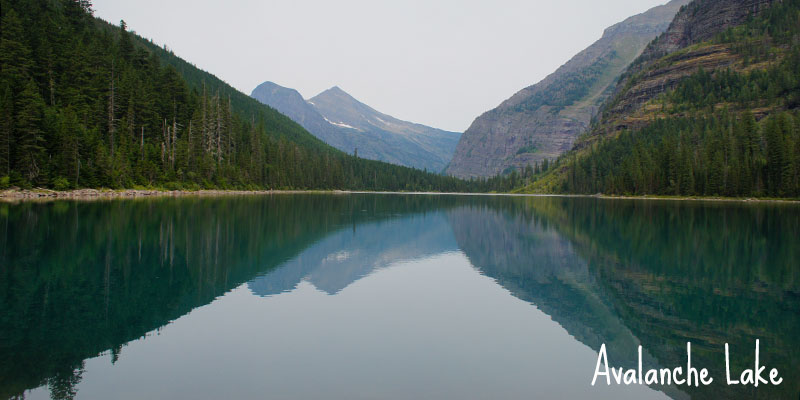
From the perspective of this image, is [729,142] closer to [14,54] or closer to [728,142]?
[728,142]

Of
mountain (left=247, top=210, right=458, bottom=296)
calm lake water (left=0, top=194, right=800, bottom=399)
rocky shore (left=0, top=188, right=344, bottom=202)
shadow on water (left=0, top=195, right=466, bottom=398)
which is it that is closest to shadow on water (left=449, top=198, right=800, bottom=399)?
calm lake water (left=0, top=194, right=800, bottom=399)

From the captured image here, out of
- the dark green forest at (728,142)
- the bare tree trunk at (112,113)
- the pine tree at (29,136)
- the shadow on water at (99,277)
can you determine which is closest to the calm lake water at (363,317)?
the shadow on water at (99,277)

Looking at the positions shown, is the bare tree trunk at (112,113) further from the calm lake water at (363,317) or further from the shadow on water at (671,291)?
the shadow on water at (671,291)

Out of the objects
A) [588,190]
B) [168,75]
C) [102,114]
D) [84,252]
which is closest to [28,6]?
[168,75]

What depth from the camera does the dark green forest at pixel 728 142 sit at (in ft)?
355

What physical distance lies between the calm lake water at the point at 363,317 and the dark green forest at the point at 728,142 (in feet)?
322

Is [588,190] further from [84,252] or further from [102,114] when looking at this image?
[84,252]

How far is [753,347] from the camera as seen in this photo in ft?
41.6

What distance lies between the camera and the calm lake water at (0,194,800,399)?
991 centimetres

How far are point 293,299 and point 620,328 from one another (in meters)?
12.4

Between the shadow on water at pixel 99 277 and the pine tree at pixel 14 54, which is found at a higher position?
the pine tree at pixel 14 54

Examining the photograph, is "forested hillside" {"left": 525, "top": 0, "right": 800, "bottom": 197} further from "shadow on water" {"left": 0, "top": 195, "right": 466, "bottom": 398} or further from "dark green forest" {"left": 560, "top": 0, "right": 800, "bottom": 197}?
"shadow on water" {"left": 0, "top": 195, "right": 466, "bottom": 398}

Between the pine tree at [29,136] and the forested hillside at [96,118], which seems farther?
the forested hillside at [96,118]

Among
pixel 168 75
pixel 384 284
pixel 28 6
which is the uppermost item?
pixel 28 6
